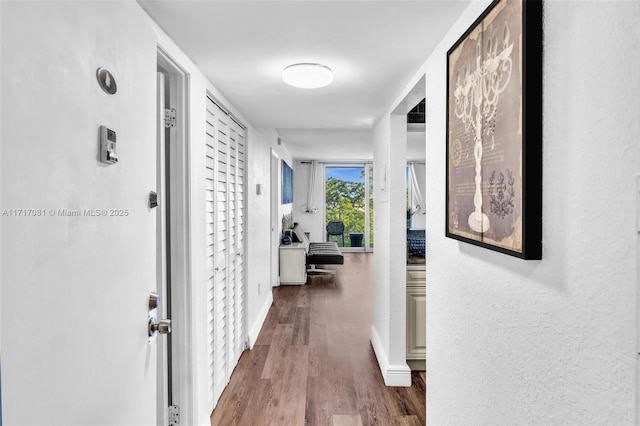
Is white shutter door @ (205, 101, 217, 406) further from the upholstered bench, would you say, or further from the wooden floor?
the upholstered bench

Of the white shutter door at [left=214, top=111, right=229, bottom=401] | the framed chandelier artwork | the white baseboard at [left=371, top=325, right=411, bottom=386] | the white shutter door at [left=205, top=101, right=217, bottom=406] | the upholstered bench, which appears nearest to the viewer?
the framed chandelier artwork

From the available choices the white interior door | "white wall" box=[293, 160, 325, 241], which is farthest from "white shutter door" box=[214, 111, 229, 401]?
"white wall" box=[293, 160, 325, 241]

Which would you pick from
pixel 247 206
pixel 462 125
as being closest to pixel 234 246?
pixel 247 206

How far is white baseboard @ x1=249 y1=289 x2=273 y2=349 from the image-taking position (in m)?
3.60

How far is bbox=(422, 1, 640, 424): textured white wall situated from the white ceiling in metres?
0.34

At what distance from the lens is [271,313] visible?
461 centimetres

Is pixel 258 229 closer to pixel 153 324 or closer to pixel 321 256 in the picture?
pixel 321 256

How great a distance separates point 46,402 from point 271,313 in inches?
155

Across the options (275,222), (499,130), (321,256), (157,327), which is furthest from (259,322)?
(499,130)

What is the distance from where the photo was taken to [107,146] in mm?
995

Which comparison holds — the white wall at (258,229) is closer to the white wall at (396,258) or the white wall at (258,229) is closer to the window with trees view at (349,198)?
the white wall at (396,258)

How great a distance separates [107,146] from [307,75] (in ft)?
4.04

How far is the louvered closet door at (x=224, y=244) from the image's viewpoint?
96.2 inches

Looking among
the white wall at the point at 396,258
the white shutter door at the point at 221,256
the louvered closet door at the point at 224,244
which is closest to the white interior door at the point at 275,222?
the louvered closet door at the point at 224,244
